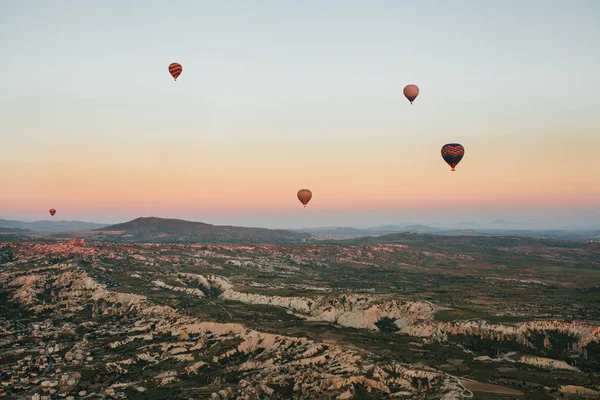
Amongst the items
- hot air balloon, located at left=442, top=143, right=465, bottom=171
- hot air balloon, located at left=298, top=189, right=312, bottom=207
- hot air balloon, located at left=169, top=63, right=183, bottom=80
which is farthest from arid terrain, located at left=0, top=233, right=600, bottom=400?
hot air balloon, located at left=169, top=63, right=183, bottom=80

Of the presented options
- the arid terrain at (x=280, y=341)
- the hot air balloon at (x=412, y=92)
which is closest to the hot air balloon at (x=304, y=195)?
the arid terrain at (x=280, y=341)

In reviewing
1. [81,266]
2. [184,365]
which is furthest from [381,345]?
[81,266]

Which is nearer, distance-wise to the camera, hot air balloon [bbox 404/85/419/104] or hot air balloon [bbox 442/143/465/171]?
hot air balloon [bbox 442/143/465/171]

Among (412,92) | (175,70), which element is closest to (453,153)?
(412,92)

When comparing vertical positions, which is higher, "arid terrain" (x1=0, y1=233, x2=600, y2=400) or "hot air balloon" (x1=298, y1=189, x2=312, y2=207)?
"hot air balloon" (x1=298, y1=189, x2=312, y2=207)

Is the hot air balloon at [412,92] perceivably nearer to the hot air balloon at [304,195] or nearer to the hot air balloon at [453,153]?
the hot air balloon at [453,153]

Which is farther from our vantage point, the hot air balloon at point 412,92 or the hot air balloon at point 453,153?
the hot air balloon at point 412,92

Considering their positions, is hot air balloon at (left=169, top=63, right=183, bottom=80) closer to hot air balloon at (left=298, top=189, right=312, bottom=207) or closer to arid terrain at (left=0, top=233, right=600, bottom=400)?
hot air balloon at (left=298, top=189, right=312, bottom=207)

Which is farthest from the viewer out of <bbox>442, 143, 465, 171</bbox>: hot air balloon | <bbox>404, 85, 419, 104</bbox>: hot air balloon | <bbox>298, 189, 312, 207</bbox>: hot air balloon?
<bbox>298, 189, 312, 207</bbox>: hot air balloon
